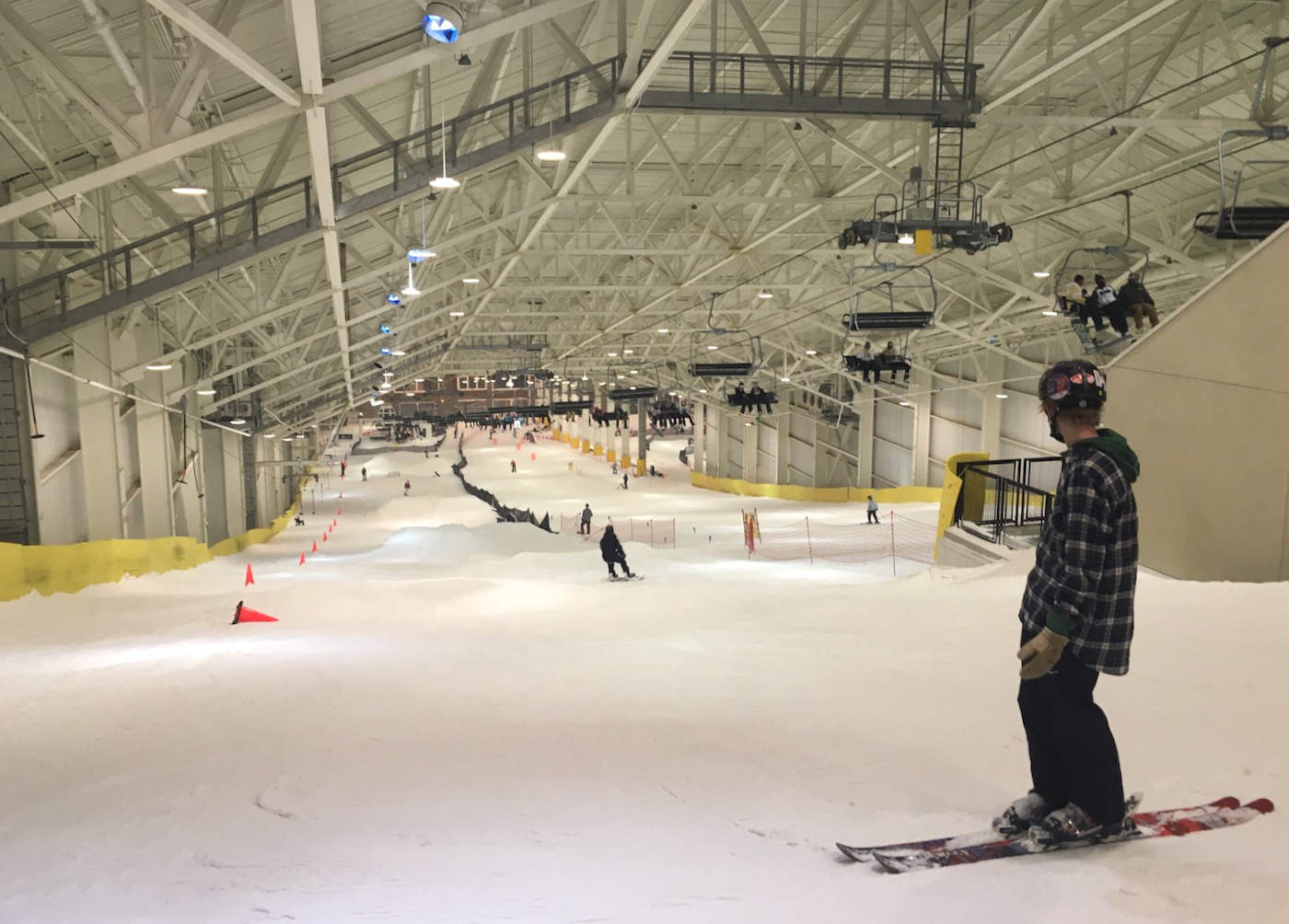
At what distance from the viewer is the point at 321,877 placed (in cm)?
318

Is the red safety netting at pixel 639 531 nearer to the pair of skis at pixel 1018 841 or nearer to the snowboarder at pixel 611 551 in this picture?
the snowboarder at pixel 611 551

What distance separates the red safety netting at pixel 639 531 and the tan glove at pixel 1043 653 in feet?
77.4

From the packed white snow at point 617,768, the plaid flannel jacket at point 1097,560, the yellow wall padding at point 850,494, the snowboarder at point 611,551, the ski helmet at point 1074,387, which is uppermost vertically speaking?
the ski helmet at point 1074,387

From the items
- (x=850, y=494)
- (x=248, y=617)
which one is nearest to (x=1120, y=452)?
(x=248, y=617)

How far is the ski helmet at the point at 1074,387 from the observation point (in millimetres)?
2953

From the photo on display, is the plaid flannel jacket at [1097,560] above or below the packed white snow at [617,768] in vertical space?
above

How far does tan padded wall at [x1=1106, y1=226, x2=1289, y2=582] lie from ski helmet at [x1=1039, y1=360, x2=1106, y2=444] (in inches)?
214

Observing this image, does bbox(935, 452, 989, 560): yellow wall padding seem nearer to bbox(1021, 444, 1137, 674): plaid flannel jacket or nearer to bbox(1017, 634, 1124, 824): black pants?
bbox(1017, 634, 1124, 824): black pants

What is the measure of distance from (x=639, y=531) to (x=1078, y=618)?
27.6 metres

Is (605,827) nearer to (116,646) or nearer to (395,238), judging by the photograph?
(116,646)

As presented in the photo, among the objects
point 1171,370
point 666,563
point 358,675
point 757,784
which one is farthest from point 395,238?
point 757,784

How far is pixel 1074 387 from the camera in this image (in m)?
2.96

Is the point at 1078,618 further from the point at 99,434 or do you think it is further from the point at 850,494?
the point at 850,494

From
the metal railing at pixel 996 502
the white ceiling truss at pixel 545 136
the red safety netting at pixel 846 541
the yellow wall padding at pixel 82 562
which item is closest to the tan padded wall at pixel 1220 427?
the metal railing at pixel 996 502
